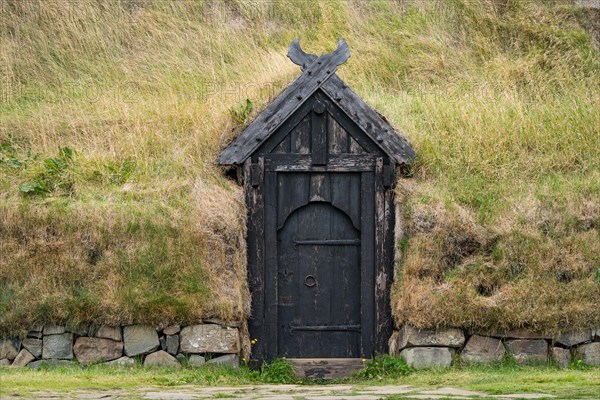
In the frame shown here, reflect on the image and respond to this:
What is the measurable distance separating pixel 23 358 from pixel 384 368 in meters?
4.09

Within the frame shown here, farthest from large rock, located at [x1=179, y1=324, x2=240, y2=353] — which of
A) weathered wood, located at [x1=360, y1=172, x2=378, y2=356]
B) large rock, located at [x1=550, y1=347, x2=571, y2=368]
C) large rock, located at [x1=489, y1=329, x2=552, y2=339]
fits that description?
large rock, located at [x1=550, y1=347, x2=571, y2=368]

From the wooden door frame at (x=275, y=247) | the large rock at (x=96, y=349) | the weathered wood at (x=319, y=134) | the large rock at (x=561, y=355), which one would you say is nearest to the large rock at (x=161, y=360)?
the large rock at (x=96, y=349)

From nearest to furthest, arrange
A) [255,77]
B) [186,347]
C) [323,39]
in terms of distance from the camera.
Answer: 1. [186,347]
2. [255,77]
3. [323,39]

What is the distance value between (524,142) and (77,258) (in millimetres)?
5908

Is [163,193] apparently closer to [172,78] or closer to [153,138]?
[153,138]

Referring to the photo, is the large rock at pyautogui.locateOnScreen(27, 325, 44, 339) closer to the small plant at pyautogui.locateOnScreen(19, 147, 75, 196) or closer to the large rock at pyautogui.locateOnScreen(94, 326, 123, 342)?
the large rock at pyautogui.locateOnScreen(94, 326, 123, 342)

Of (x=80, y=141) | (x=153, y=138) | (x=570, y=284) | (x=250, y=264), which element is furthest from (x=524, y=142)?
(x=80, y=141)

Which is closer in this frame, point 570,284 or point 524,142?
point 570,284

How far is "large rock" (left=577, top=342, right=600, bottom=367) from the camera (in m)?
11.8

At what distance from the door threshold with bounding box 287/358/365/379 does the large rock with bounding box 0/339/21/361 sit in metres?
3.15

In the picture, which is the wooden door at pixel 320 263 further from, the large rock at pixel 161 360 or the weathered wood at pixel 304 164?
the large rock at pixel 161 360

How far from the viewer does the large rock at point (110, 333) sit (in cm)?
1177

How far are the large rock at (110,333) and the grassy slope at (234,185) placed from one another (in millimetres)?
183

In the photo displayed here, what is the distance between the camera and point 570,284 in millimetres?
11852
